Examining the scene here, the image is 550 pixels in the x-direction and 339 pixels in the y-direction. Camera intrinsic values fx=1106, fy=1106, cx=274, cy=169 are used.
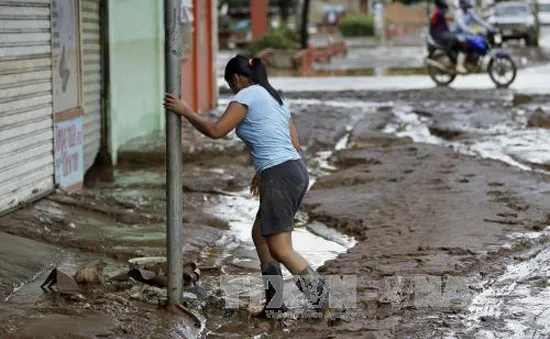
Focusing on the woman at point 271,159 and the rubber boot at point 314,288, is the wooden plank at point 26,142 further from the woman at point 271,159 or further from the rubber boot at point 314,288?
the rubber boot at point 314,288

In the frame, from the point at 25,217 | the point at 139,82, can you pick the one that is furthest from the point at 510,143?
the point at 25,217

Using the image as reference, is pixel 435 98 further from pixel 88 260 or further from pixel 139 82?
pixel 88 260

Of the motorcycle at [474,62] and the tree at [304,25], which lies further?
the tree at [304,25]

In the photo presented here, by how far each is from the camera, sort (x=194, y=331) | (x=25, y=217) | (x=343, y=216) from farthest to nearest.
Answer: (x=343, y=216) < (x=25, y=217) < (x=194, y=331)

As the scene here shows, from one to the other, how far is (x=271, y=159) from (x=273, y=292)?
32.5 inches

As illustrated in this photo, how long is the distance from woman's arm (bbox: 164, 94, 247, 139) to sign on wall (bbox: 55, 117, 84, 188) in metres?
4.18

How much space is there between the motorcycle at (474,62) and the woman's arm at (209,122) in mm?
16981

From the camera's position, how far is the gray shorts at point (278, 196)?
21.1ft

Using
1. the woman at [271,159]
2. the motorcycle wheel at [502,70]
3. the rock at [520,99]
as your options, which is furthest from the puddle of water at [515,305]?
the motorcycle wheel at [502,70]

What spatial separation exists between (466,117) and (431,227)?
8477 millimetres

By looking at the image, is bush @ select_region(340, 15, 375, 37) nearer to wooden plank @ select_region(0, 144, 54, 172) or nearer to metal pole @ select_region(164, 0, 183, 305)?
wooden plank @ select_region(0, 144, 54, 172)

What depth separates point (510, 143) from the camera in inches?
568

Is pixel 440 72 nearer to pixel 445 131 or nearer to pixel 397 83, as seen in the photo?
pixel 397 83

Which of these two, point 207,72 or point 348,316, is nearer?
point 348,316
